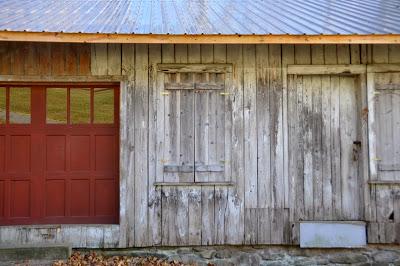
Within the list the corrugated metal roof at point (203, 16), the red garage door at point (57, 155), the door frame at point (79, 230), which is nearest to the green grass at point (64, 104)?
the red garage door at point (57, 155)

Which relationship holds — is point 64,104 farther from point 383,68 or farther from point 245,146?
point 383,68

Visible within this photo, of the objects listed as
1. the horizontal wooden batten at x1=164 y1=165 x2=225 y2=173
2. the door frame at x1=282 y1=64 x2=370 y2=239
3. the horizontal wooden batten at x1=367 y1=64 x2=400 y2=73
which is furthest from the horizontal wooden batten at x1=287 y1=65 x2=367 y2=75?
the horizontal wooden batten at x1=164 y1=165 x2=225 y2=173

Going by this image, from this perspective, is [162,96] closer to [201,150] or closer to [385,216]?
[201,150]

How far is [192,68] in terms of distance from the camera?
6609 millimetres

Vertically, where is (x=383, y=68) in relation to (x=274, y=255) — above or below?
above

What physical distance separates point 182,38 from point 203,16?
1.38m

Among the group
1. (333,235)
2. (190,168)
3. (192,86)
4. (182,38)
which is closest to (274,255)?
(333,235)

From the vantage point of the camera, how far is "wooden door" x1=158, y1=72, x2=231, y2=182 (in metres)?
6.58

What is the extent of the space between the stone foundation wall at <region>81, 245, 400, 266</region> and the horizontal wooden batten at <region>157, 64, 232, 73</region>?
247 cm

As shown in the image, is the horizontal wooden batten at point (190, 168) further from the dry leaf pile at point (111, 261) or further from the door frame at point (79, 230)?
the dry leaf pile at point (111, 261)

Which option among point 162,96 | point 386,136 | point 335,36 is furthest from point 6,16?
point 386,136

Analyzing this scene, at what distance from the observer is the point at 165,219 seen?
653 cm

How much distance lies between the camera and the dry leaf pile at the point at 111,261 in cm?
620

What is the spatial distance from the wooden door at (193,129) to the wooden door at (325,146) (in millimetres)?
1013
